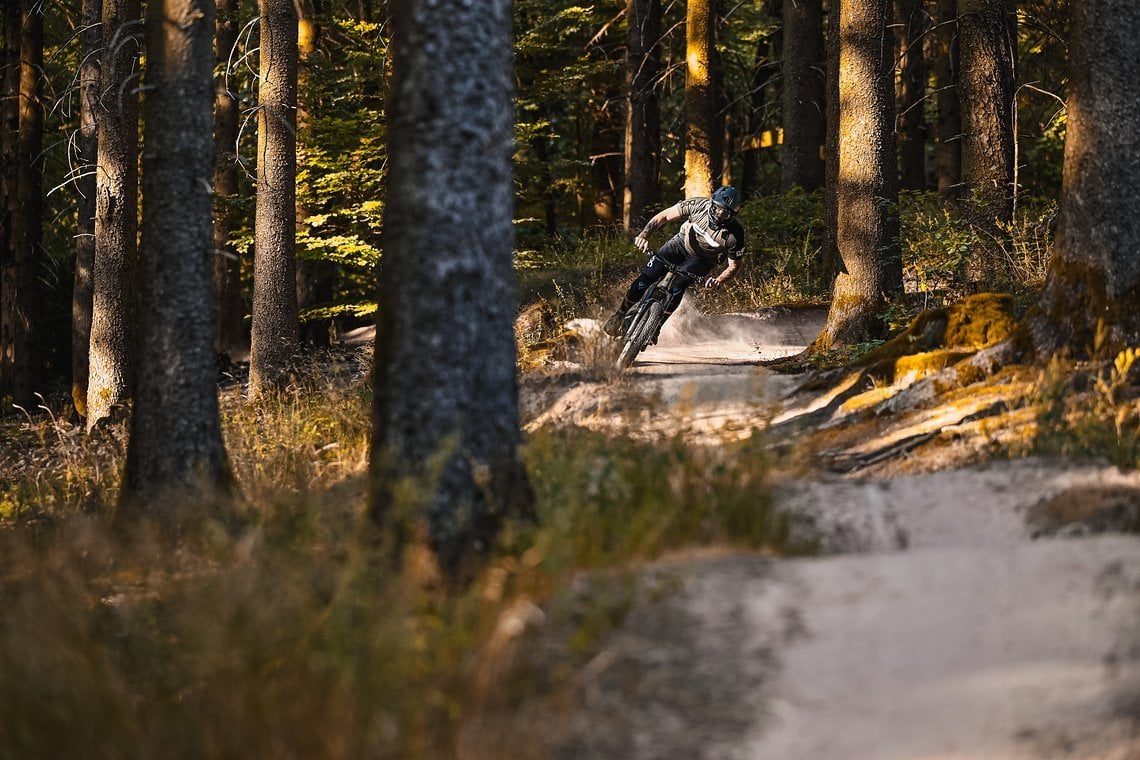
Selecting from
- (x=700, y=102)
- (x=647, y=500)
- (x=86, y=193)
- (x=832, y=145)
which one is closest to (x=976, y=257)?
(x=832, y=145)

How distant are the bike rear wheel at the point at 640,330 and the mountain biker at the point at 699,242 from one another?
5.6 inches

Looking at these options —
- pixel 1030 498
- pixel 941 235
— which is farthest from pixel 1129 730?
pixel 941 235

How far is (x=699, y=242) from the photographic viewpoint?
12031 mm

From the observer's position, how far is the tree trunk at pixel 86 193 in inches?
624

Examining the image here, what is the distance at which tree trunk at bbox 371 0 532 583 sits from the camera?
219 inches

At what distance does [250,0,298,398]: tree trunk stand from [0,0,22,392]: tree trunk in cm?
788

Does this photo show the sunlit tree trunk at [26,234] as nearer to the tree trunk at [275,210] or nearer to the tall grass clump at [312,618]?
the tree trunk at [275,210]

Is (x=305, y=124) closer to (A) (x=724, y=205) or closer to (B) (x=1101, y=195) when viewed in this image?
(A) (x=724, y=205)

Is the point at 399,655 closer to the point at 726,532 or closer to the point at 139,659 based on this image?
the point at 139,659

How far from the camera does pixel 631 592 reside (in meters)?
4.81

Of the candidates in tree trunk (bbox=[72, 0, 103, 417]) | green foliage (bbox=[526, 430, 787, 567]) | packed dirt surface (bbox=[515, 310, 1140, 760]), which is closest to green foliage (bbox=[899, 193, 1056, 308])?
packed dirt surface (bbox=[515, 310, 1140, 760])

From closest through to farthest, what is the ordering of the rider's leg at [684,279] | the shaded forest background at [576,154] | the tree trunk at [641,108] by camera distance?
the rider's leg at [684,279]
the shaded forest background at [576,154]
the tree trunk at [641,108]

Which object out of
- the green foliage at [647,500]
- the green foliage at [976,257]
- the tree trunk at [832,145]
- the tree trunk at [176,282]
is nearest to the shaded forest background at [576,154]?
the green foliage at [976,257]

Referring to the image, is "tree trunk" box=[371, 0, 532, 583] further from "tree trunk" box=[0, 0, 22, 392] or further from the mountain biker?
"tree trunk" box=[0, 0, 22, 392]
